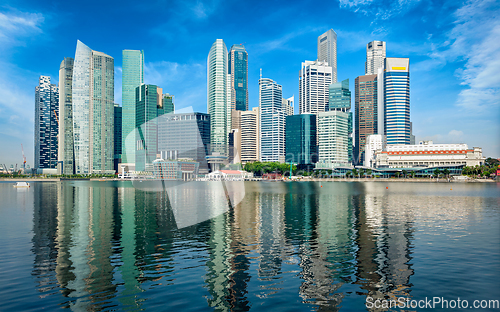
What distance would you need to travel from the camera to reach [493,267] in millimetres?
27828

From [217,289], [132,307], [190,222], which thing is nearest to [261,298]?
[217,289]

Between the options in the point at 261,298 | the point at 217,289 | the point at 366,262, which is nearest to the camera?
the point at 261,298

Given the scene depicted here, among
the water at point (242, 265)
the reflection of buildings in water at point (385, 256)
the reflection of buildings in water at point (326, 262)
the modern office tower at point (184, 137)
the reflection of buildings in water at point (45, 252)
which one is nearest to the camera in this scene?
the water at point (242, 265)

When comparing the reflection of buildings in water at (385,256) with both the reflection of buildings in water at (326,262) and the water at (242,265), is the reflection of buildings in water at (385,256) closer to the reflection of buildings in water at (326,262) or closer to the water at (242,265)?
the water at (242,265)

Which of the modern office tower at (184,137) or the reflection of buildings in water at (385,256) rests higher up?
the modern office tower at (184,137)

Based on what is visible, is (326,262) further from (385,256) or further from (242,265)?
(242,265)

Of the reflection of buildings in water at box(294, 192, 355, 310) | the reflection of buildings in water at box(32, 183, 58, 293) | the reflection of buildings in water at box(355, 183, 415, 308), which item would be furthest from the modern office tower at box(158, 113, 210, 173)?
the reflection of buildings in water at box(355, 183, 415, 308)

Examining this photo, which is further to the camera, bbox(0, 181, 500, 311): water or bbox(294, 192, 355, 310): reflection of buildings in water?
bbox(294, 192, 355, 310): reflection of buildings in water

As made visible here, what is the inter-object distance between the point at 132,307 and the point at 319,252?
65.3 feet

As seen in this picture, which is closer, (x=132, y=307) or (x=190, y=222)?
(x=132, y=307)

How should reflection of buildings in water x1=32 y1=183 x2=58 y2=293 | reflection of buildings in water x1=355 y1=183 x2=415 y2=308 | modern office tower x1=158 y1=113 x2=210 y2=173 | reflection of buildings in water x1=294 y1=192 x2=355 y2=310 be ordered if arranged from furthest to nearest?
modern office tower x1=158 y1=113 x2=210 y2=173 → reflection of buildings in water x1=32 y1=183 x2=58 y2=293 → reflection of buildings in water x1=355 y1=183 x2=415 y2=308 → reflection of buildings in water x1=294 y1=192 x2=355 y2=310

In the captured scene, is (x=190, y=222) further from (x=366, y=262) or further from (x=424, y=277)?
(x=424, y=277)

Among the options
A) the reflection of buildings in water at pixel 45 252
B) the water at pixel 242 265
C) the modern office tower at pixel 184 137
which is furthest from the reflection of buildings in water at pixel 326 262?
the reflection of buildings in water at pixel 45 252

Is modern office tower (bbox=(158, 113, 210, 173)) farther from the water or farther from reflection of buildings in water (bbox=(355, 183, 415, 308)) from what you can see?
reflection of buildings in water (bbox=(355, 183, 415, 308))
